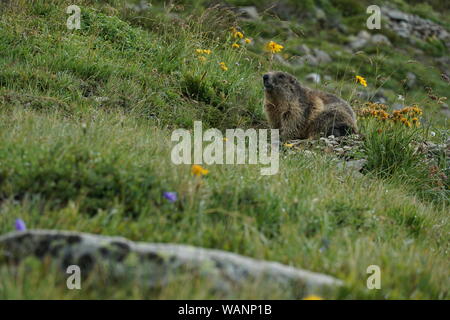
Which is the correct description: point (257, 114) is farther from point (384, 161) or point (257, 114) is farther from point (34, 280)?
point (34, 280)

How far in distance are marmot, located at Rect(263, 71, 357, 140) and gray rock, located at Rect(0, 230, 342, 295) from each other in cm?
533

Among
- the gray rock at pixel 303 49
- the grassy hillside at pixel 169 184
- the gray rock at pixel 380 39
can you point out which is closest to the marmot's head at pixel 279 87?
the grassy hillside at pixel 169 184

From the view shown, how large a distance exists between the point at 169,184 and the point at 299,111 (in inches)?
184

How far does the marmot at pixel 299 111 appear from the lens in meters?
8.50

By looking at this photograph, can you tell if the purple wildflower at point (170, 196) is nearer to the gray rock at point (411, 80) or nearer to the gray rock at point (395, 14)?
the gray rock at point (411, 80)

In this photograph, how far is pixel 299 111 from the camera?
28.7 ft

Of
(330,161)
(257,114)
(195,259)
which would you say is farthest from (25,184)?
(257,114)

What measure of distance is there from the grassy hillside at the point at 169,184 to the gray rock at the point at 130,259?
93mm

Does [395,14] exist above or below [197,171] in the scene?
above

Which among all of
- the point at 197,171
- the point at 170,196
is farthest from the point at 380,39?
the point at 170,196

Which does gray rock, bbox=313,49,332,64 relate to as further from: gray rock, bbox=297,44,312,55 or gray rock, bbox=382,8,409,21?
gray rock, bbox=382,8,409,21

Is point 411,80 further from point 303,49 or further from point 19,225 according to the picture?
point 19,225

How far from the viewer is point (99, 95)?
7.76 m

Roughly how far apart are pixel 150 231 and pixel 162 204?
0.39 metres
